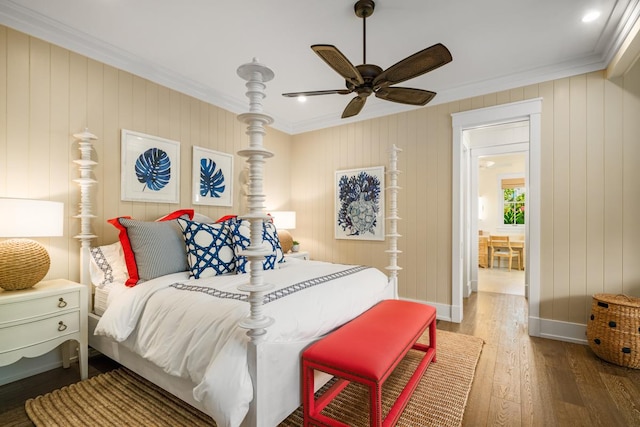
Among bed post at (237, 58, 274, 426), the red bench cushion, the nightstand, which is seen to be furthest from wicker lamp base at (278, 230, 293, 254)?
bed post at (237, 58, 274, 426)

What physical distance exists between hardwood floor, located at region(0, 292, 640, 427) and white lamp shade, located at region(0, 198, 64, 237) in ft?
3.51

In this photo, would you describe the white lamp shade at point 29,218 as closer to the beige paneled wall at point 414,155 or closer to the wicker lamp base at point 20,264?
the wicker lamp base at point 20,264

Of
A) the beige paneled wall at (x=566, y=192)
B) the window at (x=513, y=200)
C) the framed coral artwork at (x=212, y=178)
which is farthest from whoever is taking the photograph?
the window at (x=513, y=200)

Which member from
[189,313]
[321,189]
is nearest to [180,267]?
[189,313]

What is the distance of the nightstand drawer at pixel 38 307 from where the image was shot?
5.76 feet

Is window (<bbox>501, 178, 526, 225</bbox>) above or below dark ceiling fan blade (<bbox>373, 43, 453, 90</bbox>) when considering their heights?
below

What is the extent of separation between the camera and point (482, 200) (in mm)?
7738

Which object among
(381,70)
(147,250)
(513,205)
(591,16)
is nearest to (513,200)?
(513,205)

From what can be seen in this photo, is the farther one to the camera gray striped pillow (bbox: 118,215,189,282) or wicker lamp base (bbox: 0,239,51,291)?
gray striped pillow (bbox: 118,215,189,282)

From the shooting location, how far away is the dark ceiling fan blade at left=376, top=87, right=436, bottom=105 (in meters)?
2.05

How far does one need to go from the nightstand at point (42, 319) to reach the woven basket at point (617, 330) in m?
3.92

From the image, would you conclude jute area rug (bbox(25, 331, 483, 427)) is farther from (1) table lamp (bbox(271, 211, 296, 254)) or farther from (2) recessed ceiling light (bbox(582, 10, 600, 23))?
(2) recessed ceiling light (bbox(582, 10, 600, 23))

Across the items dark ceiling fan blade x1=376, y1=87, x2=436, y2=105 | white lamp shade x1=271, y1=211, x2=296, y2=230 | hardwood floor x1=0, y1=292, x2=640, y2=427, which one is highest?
dark ceiling fan blade x1=376, y1=87, x2=436, y2=105

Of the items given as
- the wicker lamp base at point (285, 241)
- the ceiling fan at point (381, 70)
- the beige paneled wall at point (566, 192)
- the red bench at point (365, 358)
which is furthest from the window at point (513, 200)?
the red bench at point (365, 358)
